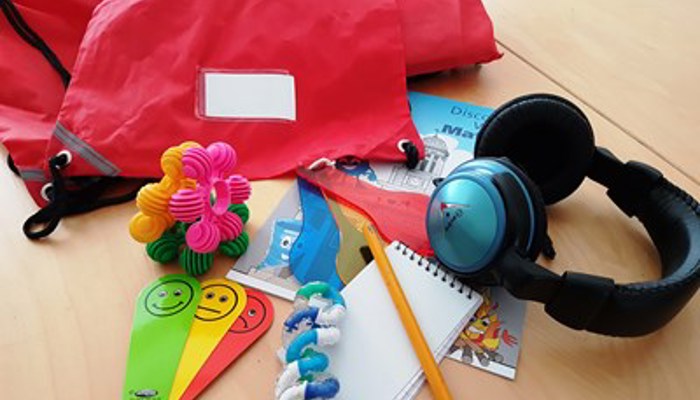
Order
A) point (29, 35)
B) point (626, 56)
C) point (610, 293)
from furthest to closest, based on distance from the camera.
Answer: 1. point (626, 56)
2. point (29, 35)
3. point (610, 293)

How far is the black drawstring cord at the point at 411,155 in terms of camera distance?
24.9 inches

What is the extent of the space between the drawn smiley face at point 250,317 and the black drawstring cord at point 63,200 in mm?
182

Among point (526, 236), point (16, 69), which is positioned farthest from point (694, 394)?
point (16, 69)

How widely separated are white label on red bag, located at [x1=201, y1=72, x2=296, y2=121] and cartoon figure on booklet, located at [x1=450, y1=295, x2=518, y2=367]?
290 millimetres

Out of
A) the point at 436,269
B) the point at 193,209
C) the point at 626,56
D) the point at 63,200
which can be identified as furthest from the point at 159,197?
the point at 626,56

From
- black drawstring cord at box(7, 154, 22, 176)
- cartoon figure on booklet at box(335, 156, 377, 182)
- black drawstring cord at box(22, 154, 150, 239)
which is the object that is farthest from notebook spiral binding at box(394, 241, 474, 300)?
black drawstring cord at box(7, 154, 22, 176)

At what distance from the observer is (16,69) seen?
24.8 inches

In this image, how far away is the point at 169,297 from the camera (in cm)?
50

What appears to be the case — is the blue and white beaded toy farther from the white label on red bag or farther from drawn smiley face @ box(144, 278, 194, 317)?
the white label on red bag

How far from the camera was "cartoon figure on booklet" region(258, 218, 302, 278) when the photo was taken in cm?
53

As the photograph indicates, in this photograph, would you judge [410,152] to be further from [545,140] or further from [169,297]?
[169,297]

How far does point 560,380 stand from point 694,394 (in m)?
0.10

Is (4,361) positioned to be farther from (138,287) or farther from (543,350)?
(543,350)

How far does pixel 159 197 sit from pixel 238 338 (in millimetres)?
130
